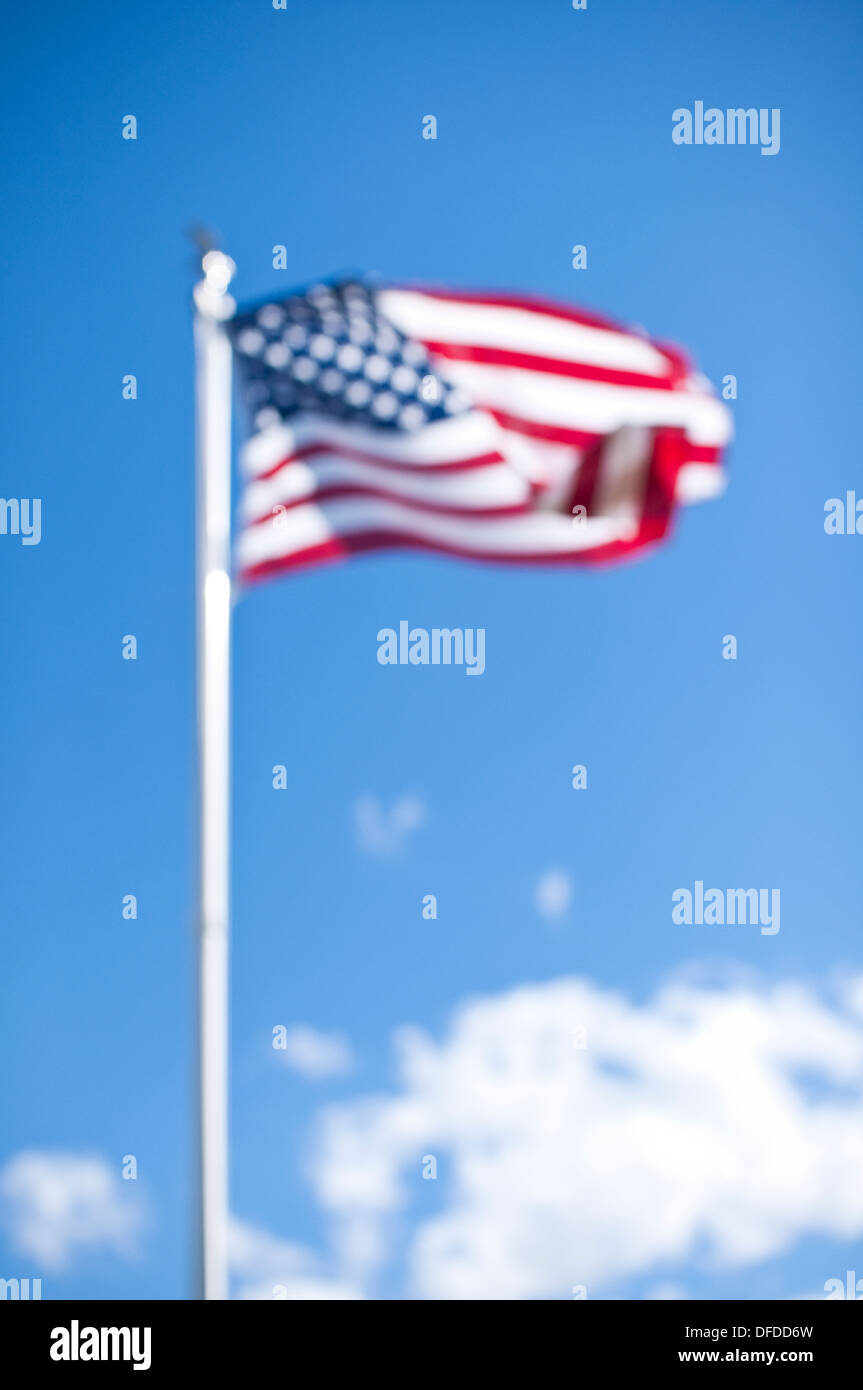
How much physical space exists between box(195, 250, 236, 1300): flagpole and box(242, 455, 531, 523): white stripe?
0.36 metres

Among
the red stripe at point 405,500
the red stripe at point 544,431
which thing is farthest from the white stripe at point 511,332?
the red stripe at point 405,500

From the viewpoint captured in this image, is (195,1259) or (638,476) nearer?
(195,1259)

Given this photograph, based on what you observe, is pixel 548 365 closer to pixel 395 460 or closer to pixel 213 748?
pixel 395 460

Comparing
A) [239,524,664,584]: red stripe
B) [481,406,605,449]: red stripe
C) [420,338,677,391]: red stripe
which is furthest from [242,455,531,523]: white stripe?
[420,338,677,391]: red stripe

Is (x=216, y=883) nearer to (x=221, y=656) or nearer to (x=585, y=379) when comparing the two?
(x=221, y=656)

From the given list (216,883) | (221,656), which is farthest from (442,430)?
(216,883)

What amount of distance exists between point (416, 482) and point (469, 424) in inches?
18.0

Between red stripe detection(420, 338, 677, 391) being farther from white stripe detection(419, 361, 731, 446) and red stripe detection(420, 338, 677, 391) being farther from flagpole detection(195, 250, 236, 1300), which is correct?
flagpole detection(195, 250, 236, 1300)

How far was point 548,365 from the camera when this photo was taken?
1091 centimetres

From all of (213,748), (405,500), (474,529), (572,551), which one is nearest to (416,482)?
(405,500)

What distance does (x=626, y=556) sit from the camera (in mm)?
10742

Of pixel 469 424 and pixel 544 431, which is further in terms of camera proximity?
pixel 544 431

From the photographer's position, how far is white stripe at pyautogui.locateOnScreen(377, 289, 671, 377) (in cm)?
1090
